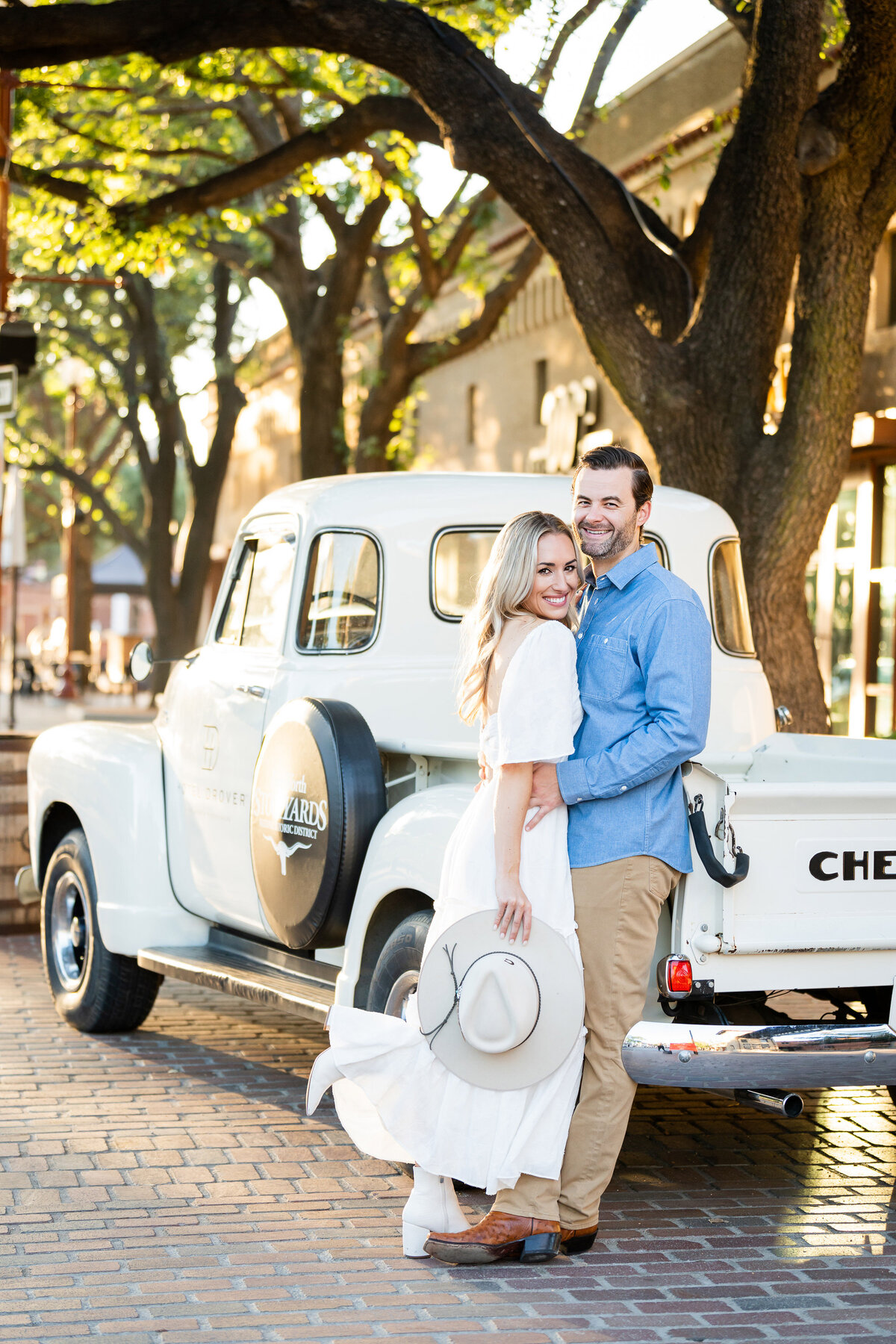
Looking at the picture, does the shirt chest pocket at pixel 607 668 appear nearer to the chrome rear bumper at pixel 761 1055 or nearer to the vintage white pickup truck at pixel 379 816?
the vintage white pickup truck at pixel 379 816

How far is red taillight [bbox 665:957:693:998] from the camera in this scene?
14.3ft

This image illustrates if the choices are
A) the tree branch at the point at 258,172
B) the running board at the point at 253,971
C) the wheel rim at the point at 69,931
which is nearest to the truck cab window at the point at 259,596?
the running board at the point at 253,971

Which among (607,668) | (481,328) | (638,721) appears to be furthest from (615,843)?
(481,328)

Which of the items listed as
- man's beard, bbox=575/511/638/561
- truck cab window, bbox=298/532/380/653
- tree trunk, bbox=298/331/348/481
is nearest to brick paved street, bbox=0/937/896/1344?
truck cab window, bbox=298/532/380/653

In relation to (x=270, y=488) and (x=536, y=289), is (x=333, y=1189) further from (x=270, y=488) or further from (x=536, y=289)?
(x=270, y=488)

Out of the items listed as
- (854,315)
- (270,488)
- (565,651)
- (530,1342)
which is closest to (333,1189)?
(530,1342)

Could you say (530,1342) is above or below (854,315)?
below

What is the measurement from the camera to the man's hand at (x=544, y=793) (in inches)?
171

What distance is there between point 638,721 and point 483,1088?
40.3 inches

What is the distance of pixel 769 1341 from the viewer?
3881mm

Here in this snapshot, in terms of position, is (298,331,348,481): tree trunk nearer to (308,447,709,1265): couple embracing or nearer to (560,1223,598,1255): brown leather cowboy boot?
(308,447,709,1265): couple embracing

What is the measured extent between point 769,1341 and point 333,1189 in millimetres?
1583

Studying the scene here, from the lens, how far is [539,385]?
21703mm

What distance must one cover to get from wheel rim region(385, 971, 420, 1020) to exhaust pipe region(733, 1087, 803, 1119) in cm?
97
